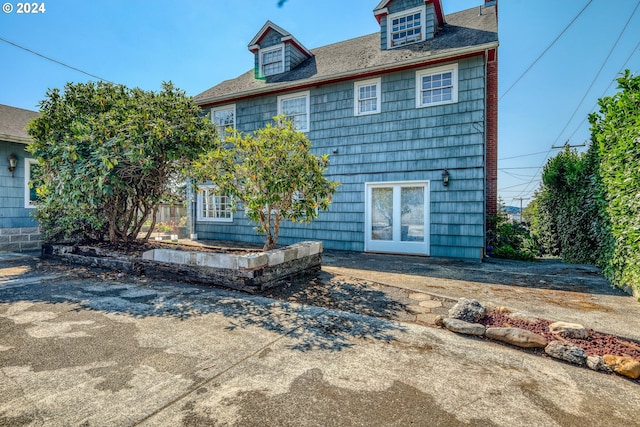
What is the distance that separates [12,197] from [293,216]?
871cm

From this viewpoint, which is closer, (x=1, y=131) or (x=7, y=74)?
(x=1, y=131)

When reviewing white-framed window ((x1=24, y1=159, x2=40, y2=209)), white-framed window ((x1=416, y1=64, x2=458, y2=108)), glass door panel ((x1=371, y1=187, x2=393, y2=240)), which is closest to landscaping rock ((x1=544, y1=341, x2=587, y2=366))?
glass door panel ((x1=371, y1=187, x2=393, y2=240))

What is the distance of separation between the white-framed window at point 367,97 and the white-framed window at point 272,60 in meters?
3.49

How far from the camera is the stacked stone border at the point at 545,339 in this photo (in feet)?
8.29

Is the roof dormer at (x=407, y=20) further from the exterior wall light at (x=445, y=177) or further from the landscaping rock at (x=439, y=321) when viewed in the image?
the landscaping rock at (x=439, y=321)

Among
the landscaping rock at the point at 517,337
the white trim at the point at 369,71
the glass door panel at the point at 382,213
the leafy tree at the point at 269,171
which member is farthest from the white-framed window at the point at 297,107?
the landscaping rock at the point at 517,337

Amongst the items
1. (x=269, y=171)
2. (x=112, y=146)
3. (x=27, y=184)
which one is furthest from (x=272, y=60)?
(x=27, y=184)

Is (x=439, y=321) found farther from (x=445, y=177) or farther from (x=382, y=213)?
(x=382, y=213)

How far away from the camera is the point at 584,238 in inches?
274

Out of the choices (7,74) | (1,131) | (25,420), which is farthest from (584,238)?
(7,74)

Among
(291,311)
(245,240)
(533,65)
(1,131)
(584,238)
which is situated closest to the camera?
(291,311)

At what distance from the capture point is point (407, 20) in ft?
29.6

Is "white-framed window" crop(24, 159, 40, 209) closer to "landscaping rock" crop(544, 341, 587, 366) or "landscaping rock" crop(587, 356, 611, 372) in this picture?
"landscaping rock" crop(544, 341, 587, 366)

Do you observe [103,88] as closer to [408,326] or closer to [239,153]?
[239,153]
